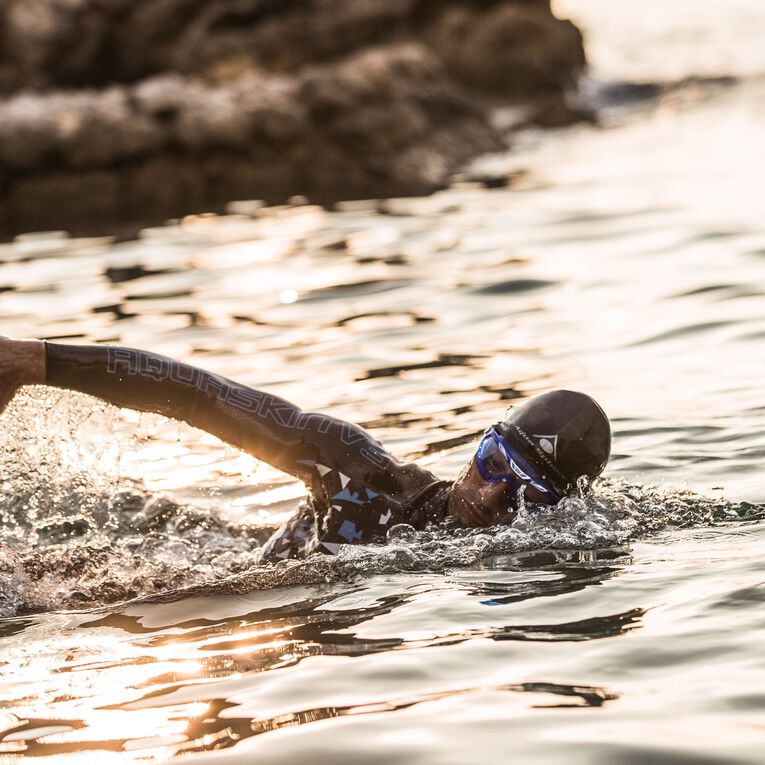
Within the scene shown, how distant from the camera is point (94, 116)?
17.4m

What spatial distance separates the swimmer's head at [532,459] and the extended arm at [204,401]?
43cm

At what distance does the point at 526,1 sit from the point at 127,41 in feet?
26.6

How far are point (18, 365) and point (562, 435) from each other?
2.24 meters

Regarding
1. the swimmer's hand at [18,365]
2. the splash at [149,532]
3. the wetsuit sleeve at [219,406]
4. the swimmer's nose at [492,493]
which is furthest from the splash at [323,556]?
→ the swimmer's hand at [18,365]

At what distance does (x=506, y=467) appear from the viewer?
234 inches

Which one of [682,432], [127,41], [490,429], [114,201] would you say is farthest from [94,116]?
[490,429]

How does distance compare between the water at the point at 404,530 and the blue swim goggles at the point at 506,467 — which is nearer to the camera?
the water at the point at 404,530

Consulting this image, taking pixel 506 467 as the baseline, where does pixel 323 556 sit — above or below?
below

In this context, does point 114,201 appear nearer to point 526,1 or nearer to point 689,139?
point 689,139

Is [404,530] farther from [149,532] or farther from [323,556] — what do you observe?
[149,532]

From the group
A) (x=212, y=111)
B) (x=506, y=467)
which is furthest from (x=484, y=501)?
(x=212, y=111)

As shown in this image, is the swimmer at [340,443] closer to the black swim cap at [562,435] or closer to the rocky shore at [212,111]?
the black swim cap at [562,435]

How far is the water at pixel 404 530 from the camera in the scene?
172 inches

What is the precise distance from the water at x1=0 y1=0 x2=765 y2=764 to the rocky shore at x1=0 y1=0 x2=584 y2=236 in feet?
9.48
